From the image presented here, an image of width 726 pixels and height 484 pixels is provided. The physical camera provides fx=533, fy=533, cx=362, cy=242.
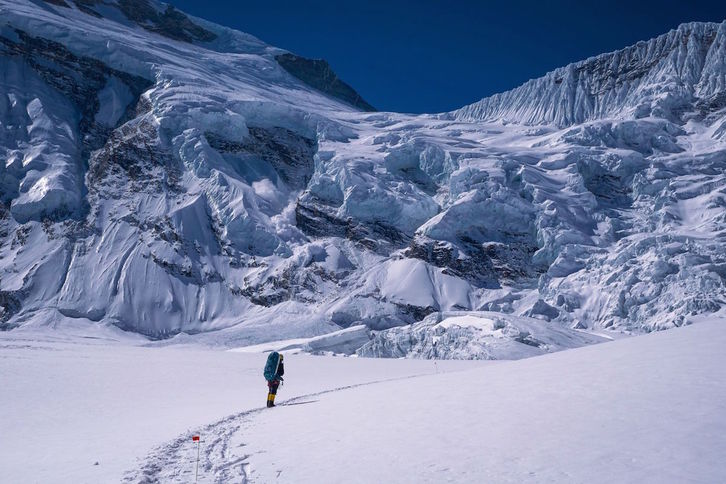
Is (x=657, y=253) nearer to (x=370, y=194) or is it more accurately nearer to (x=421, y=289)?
(x=421, y=289)

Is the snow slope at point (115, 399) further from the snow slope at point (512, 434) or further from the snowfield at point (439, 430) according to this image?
the snow slope at point (512, 434)

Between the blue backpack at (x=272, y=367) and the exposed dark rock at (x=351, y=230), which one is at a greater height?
the exposed dark rock at (x=351, y=230)

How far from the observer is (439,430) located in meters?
7.62

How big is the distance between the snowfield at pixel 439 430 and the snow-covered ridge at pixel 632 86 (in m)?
91.3

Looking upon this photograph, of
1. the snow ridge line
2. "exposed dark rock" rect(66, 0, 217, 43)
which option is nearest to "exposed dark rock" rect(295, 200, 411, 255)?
the snow ridge line

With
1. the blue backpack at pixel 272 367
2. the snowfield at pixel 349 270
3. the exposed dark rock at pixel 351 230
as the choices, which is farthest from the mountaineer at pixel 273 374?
the exposed dark rock at pixel 351 230

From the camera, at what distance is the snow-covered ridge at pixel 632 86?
293 feet

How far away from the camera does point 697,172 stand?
73625 mm

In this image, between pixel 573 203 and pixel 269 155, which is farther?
pixel 269 155

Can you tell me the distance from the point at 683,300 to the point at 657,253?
701cm

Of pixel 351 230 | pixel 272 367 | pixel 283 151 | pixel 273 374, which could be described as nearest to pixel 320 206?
pixel 351 230

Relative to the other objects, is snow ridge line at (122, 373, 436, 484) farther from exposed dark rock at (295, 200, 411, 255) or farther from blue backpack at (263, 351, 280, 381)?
exposed dark rock at (295, 200, 411, 255)

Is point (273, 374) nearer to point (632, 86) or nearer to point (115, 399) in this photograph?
point (115, 399)

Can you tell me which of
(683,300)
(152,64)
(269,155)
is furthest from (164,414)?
(152,64)
